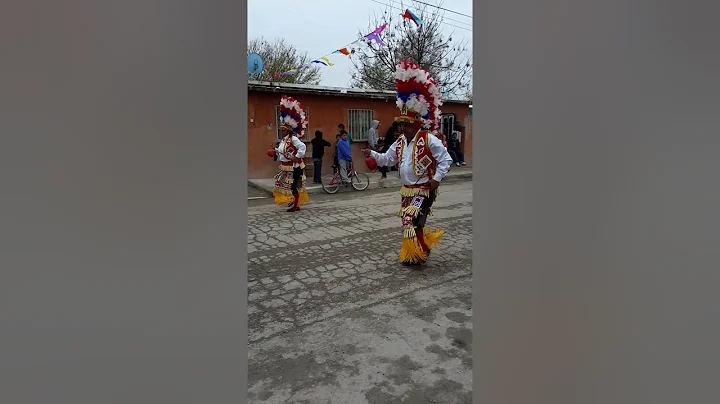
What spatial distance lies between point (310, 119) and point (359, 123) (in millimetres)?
1854

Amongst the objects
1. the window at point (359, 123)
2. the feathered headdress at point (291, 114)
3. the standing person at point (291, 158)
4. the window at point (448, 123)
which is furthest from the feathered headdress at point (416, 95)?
the window at point (448, 123)

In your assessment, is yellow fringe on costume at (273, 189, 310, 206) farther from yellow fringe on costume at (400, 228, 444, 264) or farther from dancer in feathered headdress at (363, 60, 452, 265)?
yellow fringe on costume at (400, 228, 444, 264)

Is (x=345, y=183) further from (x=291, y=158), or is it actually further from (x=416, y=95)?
(x=416, y=95)

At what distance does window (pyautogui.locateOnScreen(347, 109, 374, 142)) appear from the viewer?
14781mm

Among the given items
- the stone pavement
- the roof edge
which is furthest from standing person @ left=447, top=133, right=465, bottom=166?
the stone pavement

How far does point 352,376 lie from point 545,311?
148cm

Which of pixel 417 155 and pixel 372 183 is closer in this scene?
pixel 417 155

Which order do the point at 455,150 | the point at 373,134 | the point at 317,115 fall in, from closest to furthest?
the point at 317,115, the point at 373,134, the point at 455,150

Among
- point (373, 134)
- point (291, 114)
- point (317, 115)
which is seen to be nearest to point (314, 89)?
point (317, 115)

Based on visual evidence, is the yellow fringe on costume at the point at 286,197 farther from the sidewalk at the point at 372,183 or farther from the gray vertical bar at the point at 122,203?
the gray vertical bar at the point at 122,203

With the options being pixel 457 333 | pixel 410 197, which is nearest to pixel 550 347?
pixel 457 333

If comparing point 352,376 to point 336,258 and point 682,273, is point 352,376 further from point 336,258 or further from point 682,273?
point 336,258

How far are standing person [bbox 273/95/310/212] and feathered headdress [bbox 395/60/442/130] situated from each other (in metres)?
3.61

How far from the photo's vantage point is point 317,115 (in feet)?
45.8
